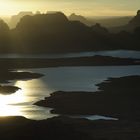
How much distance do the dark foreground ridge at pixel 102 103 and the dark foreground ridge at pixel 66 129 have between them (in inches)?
181

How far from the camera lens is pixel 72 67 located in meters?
132

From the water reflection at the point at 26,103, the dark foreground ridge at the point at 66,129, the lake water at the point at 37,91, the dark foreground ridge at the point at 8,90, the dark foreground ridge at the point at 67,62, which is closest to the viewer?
the dark foreground ridge at the point at 66,129

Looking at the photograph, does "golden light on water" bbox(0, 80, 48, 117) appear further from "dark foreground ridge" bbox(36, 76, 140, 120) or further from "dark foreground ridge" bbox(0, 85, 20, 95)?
"dark foreground ridge" bbox(36, 76, 140, 120)

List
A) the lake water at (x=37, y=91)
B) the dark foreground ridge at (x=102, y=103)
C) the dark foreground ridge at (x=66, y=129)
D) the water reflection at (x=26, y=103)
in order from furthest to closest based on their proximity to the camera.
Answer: the lake water at (x=37, y=91)
the water reflection at (x=26, y=103)
the dark foreground ridge at (x=102, y=103)
the dark foreground ridge at (x=66, y=129)

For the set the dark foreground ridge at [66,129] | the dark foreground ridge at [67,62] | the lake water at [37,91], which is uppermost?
the dark foreground ridge at [66,129]

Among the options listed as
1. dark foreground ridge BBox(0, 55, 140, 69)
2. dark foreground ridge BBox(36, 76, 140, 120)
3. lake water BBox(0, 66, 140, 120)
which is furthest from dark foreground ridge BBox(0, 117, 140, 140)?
dark foreground ridge BBox(0, 55, 140, 69)

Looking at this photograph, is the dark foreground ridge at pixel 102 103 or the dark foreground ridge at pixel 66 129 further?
the dark foreground ridge at pixel 102 103

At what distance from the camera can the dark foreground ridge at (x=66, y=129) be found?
3788 cm

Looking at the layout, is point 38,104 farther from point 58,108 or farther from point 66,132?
point 66,132

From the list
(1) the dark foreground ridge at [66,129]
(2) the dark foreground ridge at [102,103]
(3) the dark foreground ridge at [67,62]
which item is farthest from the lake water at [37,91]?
(3) the dark foreground ridge at [67,62]

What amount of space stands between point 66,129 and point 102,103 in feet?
65.5

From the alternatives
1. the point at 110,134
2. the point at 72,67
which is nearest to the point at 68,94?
the point at 110,134

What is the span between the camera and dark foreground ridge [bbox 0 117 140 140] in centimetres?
3788

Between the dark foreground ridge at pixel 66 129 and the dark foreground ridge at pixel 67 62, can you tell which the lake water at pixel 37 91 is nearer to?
the dark foreground ridge at pixel 66 129
